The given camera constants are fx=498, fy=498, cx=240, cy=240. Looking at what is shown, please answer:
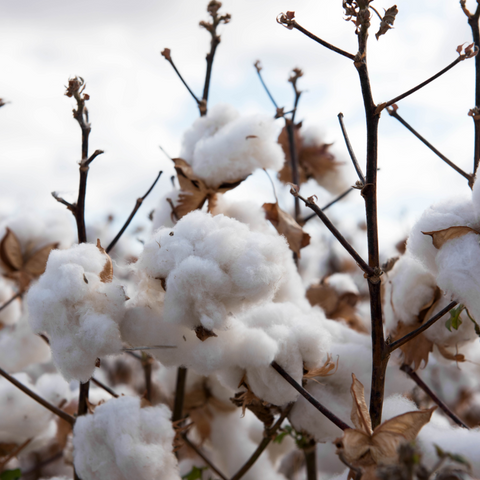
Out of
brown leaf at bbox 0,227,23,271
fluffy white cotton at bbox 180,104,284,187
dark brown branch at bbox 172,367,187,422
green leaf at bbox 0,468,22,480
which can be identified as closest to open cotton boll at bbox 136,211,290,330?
fluffy white cotton at bbox 180,104,284,187

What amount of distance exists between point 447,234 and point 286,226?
34 centimetres

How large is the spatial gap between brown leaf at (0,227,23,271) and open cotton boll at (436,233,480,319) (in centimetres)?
104

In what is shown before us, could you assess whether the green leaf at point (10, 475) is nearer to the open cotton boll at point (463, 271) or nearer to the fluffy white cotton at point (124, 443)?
the fluffy white cotton at point (124, 443)

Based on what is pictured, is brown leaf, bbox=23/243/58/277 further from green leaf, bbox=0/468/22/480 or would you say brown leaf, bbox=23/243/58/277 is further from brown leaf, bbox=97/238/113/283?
brown leaf, bbox=97/238/113/283

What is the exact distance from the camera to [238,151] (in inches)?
33.0

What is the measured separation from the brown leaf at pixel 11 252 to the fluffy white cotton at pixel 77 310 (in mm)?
695

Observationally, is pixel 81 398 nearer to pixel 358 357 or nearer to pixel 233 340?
pixel 233 340

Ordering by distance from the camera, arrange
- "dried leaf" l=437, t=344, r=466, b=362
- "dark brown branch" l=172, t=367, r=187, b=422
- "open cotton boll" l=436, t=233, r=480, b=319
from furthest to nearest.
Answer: "dark brown branch" l=172, t=367, r=187, b=422 < "dried leaf" l=437, t=344, r=466, b=362 < "open cotton boll" l=436, t=233, r=480, b=319

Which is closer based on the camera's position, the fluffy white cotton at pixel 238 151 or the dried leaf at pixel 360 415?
the dried leaf at pixel 360 415

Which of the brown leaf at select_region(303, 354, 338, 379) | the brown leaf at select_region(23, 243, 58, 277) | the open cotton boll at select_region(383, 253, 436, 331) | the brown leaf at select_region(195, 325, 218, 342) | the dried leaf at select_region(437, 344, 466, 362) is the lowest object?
the brown leaf at select_region(195, 325, 218, 342)

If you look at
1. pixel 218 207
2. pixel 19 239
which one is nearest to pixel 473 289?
pixel 218 207

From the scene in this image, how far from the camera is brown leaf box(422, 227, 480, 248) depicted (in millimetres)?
559

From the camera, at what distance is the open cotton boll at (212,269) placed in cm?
55

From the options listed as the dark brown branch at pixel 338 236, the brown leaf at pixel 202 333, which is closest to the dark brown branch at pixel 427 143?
the dark brown branch at pixel 338 236
